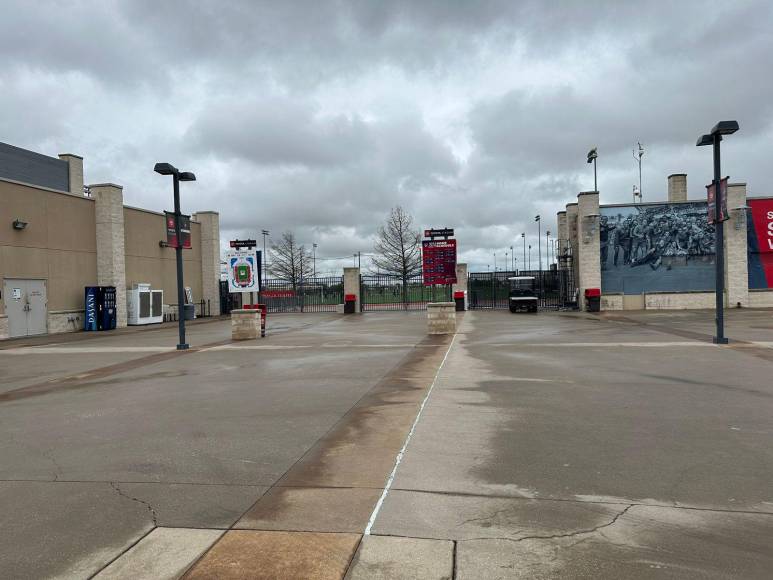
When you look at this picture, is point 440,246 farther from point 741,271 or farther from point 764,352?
point 764,352

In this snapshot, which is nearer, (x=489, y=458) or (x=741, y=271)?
(x=489, y=458)

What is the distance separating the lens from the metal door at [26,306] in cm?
2195

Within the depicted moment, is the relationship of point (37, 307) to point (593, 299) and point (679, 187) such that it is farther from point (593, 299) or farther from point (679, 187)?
point (679, 187)

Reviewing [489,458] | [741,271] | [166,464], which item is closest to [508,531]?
[489,458]

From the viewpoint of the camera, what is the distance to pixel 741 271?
30.6 m

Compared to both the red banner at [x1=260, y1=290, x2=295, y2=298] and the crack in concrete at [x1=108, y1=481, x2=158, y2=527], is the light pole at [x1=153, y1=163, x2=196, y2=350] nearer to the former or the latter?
the crack in concrete at [x1=108, y1=481, x2=158, y2=527]

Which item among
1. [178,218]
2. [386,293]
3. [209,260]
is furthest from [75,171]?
[178,218]

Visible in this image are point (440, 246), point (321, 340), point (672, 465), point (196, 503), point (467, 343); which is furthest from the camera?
point (440, 246)

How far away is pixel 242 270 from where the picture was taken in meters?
24.7

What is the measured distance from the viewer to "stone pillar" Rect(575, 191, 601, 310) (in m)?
31.0

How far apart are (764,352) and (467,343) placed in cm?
689

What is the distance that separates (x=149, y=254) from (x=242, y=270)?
8.70 m

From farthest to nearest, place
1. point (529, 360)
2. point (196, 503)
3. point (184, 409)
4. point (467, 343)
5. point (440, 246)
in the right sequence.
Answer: point (440, 246)
point (467, 343)
point (529, 360)
point (184, 409)
point (196, 503)

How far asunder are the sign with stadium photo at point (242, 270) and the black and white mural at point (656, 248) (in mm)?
18979
